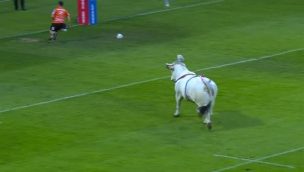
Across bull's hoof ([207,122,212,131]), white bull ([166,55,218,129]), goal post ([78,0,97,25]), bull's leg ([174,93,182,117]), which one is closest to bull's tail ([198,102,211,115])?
white bull ([166,55,218,129])

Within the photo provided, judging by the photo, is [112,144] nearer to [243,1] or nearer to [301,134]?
[301,134]

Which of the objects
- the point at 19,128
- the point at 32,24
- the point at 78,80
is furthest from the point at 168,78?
the point at 32,24

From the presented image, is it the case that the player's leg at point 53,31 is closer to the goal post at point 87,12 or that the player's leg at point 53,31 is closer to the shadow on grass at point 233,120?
the goal post at point 87,12

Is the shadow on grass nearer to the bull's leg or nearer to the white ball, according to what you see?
the bull's leg

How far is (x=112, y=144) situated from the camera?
29734 mm

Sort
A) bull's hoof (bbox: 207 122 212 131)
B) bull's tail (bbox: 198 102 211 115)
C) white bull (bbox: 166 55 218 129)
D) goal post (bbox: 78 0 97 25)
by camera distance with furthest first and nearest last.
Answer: goal post (bbox: 78 0 97 25) < bull's hoof (bbox: 207 122 212 131) < bull's tail (bbox: 198 102 211 115) < white bull (bbox: 166 55 218 129)

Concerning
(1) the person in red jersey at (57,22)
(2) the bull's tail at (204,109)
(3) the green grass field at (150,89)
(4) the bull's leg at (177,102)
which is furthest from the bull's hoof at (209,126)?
(1) the person in red jersey at (57,22)

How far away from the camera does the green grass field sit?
2856 cm

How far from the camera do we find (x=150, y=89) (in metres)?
37.0

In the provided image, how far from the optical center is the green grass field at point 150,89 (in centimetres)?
2856

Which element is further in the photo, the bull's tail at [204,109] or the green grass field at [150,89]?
the bull's tail at [204,109]

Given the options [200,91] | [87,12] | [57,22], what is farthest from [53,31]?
[200,91]

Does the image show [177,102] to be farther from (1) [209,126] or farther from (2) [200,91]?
(2) [200,91]

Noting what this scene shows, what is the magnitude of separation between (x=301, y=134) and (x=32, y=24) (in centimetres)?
2314
